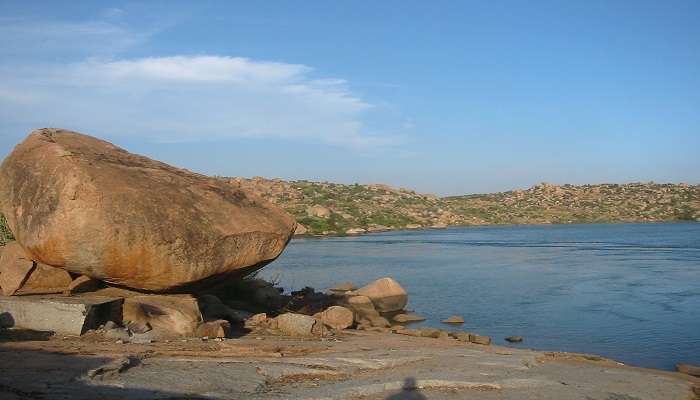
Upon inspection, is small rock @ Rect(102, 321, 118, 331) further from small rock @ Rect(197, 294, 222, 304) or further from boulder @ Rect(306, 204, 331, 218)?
boulder @ Rect(306, 204, 331, 218)

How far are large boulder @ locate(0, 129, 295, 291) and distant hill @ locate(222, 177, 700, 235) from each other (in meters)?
57.9

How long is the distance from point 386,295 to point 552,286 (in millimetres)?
10592

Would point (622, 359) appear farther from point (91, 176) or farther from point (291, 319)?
point (91, 176)

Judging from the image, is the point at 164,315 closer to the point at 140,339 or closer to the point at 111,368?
the point at 140,339

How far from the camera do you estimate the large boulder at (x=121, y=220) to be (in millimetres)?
11938

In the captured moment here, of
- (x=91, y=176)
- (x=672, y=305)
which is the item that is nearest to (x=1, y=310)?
(x=91, y=176)

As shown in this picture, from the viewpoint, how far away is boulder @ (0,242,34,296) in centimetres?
1260

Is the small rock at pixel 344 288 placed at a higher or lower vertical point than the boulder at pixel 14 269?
lower

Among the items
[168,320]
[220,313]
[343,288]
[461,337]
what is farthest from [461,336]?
[343,288]

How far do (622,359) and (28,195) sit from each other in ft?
46.3

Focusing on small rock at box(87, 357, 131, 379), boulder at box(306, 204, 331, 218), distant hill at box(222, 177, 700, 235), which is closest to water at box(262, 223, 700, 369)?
small rock at box(87, 357, 131, 379)

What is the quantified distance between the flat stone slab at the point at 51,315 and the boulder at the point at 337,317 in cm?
656

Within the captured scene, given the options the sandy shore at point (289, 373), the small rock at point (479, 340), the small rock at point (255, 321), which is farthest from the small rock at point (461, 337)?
the small rock at point (255, 321)

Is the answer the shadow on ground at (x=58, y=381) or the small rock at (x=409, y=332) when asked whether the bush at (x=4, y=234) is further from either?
the small rock at (x=409, y=332)
